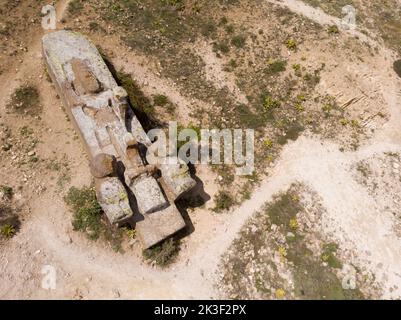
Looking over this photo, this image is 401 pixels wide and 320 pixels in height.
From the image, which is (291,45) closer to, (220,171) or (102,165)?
(220,171)

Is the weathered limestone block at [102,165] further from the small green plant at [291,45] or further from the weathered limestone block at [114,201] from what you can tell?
the small green plant at [291,45]

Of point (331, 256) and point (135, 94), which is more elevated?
point (135, 94)

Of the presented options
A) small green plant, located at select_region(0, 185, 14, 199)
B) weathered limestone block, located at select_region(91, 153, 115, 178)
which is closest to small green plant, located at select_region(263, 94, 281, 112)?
weathered limestone block, located at select_region(91, 153, 115, 178)

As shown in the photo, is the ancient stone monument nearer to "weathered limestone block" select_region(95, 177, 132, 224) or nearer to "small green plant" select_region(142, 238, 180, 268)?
"weathered limestone block" select_region(95, 177, 132, 224)

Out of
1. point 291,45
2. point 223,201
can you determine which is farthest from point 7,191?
point 291,45

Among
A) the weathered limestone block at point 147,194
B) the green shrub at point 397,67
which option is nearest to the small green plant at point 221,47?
the green shrub at point 397,67

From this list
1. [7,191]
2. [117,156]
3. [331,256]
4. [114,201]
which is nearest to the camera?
[114,201]
